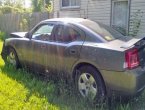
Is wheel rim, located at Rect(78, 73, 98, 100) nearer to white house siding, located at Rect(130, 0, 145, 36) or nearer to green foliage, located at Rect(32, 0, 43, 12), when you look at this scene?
white house siding, located at Rect(130, 0, 145, 36)

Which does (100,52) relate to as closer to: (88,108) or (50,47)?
(88,108)

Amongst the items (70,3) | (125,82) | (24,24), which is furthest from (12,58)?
(24,24)

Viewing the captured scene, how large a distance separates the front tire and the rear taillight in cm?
64

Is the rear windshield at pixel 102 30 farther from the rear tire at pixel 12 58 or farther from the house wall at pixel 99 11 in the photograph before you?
the house wall at pixel 99 11

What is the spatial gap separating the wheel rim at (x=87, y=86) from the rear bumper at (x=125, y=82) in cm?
31

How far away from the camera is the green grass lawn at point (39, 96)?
16.9 ft

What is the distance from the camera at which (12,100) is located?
544 cm

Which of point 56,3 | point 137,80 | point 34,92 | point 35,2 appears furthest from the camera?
point 35,2

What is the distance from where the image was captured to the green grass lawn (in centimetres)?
515

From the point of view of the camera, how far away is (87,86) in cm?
548

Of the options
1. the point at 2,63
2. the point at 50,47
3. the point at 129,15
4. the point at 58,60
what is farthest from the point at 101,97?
the point at 129,15

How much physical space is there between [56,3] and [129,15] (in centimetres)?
502

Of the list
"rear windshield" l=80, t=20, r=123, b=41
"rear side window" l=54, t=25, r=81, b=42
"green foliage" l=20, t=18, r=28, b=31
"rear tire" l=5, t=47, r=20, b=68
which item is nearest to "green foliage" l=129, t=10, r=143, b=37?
"rear windshield" l=80, t=20, r=123, b=41

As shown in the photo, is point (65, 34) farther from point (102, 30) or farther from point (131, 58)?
point (131, 58)
